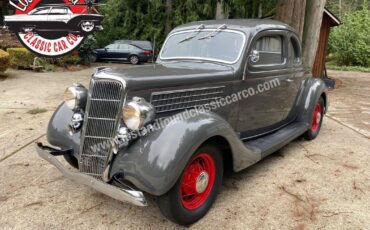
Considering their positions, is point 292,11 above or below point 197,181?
above

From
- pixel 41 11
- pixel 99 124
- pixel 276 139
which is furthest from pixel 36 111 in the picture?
pixel 276 139

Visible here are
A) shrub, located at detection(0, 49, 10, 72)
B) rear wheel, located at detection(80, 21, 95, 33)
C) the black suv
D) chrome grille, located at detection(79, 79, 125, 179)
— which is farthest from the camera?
the black suv

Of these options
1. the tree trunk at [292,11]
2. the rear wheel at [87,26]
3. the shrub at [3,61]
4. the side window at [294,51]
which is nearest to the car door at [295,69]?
the side window at [294,51]

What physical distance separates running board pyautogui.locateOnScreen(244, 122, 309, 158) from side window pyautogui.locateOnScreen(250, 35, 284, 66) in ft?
3.14

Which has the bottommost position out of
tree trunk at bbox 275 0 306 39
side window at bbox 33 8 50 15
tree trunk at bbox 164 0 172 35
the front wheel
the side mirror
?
the front wheel

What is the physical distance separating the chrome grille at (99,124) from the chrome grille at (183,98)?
35cm

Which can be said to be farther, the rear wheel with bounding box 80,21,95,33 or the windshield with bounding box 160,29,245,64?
the rear wheel with bounding box 80,21,95,33

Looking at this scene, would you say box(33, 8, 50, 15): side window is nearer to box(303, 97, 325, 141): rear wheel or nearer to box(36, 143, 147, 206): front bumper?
box(36, 143, 147, 206): front bumper

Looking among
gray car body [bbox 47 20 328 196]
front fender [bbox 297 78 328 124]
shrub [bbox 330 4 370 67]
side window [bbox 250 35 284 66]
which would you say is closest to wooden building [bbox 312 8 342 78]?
front fender [bbox 297 78 328 124]

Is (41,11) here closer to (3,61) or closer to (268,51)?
(268,51)

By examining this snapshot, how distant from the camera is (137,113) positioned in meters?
2.88

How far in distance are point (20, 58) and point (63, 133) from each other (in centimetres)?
1135

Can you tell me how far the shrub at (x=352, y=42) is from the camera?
1992 cm

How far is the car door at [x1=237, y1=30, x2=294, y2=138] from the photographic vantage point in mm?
4191
